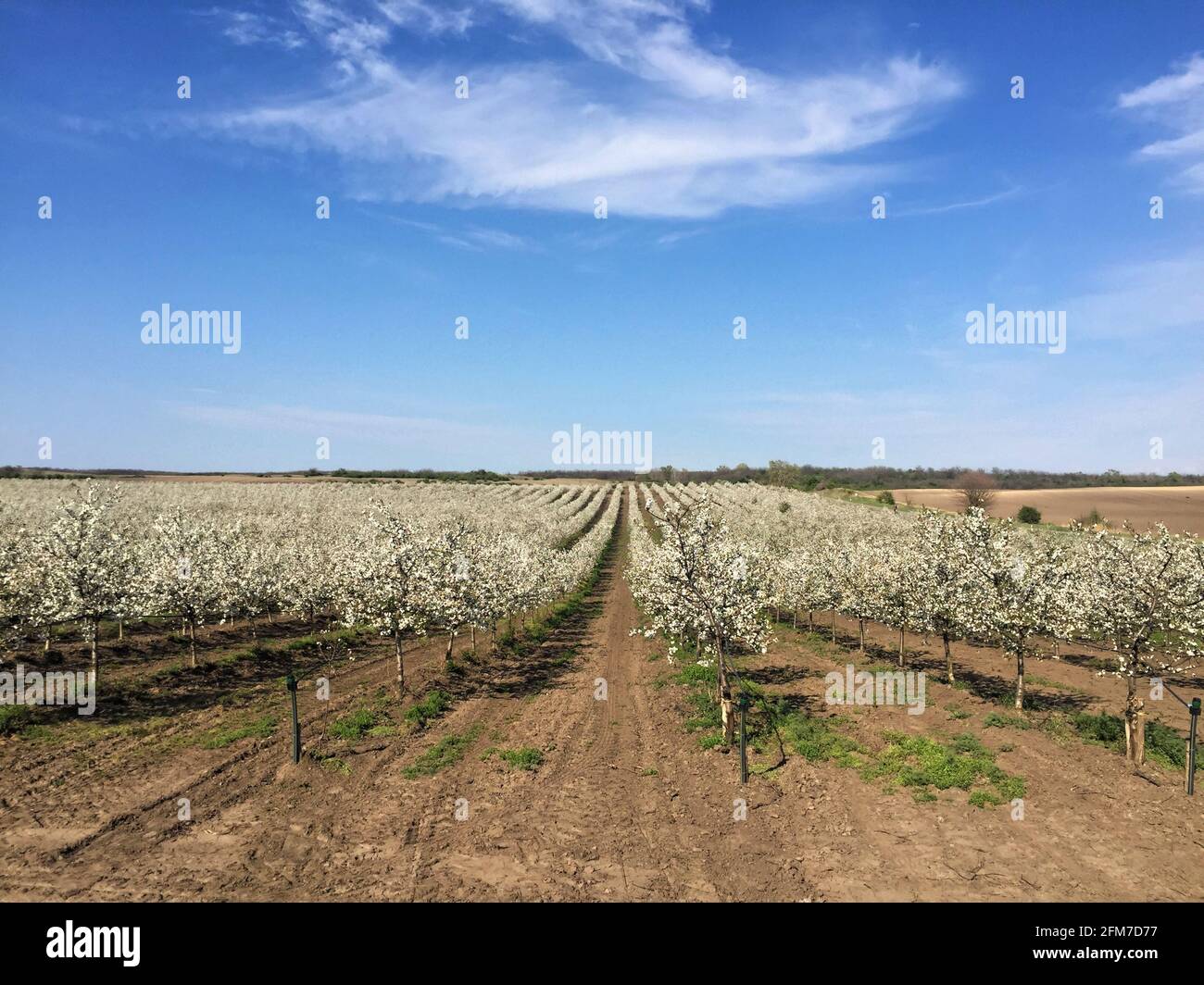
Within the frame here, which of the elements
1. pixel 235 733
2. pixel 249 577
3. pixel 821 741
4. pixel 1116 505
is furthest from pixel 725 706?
pixel 1116 505

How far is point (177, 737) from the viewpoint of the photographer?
933 inches

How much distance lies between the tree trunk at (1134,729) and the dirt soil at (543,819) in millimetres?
606

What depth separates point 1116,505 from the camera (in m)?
107

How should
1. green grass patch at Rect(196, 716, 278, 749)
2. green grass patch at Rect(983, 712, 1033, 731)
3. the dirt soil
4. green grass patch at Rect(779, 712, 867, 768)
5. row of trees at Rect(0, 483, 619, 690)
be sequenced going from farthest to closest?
row of trees at Rect(0, 483, 619, 690) < green grass patch at Rect(983, 712, 1033, 731) < green grass patch at Rect(196, 716, 278, 749) < green grass patch at Rect(779, 712, 867, 768) < the dirt soil

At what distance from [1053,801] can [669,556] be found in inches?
547

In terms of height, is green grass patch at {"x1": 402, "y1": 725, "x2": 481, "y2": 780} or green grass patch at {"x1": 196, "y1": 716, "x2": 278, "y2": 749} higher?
green grass patch at {"x1": 196, "y1": 716, "x2": 278, "y2": 749}

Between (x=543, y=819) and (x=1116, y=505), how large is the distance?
413ft

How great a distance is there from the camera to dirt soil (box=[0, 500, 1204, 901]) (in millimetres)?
14438

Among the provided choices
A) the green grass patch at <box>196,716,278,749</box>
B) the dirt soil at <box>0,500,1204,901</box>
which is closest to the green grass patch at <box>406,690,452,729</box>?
the dirt soil at <box>0,500,1204,901</box>

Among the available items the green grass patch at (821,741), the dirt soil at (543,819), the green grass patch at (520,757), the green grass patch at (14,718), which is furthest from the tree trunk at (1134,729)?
the green grass patch at (14,718)

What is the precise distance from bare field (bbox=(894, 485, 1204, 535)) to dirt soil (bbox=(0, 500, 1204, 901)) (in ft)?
263

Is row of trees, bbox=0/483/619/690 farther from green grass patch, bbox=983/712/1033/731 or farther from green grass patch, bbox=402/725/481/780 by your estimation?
green grass patch, bbox=983/712/1033/731
